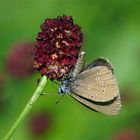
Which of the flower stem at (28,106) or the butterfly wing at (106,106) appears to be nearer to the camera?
the flower stem at (28,106)

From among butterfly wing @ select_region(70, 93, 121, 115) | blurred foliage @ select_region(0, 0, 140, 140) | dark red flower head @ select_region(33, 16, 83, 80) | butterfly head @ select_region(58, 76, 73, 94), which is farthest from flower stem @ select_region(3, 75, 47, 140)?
blurred foliage @ select_region(0, 0, 140, 140)

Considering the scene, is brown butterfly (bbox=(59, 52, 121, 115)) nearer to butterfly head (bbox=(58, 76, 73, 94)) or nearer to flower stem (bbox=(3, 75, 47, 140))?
butterfly head (bbox=(58, 76, 73, 94))

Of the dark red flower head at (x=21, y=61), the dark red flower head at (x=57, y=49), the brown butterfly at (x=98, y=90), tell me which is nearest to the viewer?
the dark red flower head at (x=57, y=49)

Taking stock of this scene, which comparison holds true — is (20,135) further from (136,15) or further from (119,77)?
(136,15)

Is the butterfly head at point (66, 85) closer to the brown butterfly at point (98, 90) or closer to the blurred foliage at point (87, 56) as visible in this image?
the brown butterfly at point (98, 90)

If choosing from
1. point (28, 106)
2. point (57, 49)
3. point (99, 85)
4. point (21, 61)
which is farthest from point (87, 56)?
point (28, 106)

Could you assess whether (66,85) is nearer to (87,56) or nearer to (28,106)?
(28,106)

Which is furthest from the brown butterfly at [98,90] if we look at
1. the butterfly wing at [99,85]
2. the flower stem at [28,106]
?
the flower stem at [28,106]
